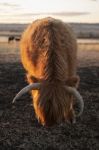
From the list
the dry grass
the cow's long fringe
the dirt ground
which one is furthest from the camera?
the dry grass

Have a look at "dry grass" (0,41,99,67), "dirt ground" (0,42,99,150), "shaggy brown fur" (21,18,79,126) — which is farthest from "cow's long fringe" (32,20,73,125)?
"dry grass" (0,41,99,67)

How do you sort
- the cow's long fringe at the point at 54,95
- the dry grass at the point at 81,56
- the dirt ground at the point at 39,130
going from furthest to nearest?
the dry grass at the point at 81,56, the dirt ground at the point at 39,130, the cow's long fringe at the point at 54,95

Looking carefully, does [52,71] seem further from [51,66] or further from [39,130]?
[39,130]

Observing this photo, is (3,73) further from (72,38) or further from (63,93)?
(63,93)

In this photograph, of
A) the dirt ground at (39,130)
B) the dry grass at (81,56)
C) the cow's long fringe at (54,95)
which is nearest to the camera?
→ the cow's long fringe at (54,95)

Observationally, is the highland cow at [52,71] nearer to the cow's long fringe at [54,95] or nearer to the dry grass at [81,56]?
the cow's long fringe at [54,95]

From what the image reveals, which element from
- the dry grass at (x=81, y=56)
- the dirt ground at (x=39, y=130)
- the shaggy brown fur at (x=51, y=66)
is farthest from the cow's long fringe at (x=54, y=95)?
Answer: the dry grass at (x=81, y=56)

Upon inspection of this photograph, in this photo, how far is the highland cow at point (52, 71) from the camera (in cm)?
690

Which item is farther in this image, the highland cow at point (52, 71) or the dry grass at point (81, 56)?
the dry grass at point (81, 56)

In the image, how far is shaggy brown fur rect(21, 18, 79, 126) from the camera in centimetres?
689

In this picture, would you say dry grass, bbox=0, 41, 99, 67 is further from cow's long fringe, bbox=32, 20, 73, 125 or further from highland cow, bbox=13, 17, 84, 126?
cow's long fringe, bbox=32, 20, 73, 125

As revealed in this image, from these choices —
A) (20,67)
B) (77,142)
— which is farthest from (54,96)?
(20,67)

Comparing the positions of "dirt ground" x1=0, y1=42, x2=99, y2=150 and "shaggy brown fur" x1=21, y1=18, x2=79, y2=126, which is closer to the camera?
"shaggy brown fur" x1=21, y1=18, x2=79, y2=126

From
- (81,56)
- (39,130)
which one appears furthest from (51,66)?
(81,56)
